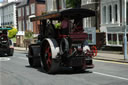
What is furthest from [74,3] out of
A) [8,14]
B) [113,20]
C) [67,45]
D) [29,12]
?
[8,14]

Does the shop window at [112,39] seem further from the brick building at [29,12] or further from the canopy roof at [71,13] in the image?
the brick building at [29,12]

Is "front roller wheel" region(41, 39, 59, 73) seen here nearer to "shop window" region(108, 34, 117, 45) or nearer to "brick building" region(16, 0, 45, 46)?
"shop window" region(108, 34, 117, 45)

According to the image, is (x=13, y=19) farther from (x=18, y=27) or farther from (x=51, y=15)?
(x=51, y=15)

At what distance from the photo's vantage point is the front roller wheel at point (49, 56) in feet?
36.3

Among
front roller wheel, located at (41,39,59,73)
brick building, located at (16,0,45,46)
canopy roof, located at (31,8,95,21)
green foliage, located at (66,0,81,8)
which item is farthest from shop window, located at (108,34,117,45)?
brick building, located at (16,0,45,46)

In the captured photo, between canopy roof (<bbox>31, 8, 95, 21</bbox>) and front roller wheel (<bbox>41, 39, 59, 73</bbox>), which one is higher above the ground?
canopy roof (<bbox>31, 8, 95, 21</bbox>)

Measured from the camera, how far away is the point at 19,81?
1009cm

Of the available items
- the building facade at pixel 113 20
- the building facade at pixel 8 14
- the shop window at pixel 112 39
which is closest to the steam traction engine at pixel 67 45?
the building facade at pixel 113 20

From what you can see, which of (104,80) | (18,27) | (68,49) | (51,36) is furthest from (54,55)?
(18,27)

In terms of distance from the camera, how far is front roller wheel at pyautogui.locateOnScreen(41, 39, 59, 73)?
36.3 ft

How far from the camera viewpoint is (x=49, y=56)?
11.7 metres

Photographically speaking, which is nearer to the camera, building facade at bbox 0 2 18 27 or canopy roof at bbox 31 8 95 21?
canopy roof at bbox 31 8 95 21

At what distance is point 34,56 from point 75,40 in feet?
11.3

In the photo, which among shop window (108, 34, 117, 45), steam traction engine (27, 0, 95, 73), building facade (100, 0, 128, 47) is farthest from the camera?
shop window (108, 34, 117, 45)
